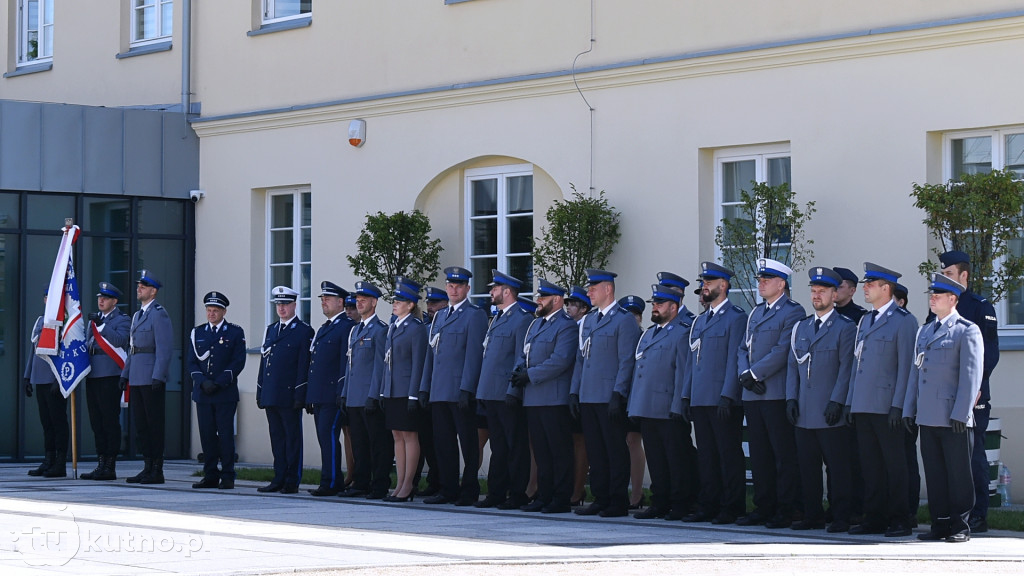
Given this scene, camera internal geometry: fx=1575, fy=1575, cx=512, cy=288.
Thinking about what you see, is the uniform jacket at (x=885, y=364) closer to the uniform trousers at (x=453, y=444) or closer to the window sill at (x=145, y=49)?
the uniform trousers at (x=453, y=444)

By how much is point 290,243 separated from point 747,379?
822 centimetres

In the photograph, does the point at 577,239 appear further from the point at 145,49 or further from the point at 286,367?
the point at 145,49

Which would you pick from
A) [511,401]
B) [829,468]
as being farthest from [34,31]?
[829,468]

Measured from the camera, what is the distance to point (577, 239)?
14.4 m

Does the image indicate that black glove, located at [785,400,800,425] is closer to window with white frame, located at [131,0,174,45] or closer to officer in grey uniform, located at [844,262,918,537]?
officer in grey uniform, located at [844,262,918,537]

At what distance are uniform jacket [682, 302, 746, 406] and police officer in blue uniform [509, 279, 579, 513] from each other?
1.15 m

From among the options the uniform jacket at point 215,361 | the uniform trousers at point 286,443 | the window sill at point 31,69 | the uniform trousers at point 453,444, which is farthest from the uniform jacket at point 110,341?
the window sill at point 31,69

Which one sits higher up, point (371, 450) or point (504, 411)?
point (504, 411)

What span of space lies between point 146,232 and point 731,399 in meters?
9.21

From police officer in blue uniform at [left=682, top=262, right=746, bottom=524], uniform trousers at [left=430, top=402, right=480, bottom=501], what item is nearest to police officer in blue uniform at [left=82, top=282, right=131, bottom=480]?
uniform trousers at [left=430, top=402, right=480, bottom=501]

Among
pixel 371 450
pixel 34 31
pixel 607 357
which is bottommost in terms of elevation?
pixel 371 450

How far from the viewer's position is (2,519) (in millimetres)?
11367

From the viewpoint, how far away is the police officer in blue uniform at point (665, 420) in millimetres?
11695

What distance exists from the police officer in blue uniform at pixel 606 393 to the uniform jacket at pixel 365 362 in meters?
1.93
